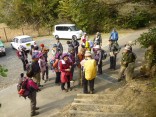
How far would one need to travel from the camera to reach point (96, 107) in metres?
8.92

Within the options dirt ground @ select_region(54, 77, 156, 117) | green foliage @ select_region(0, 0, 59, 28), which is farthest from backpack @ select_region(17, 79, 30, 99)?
green foliage @ select_region(0, 0, 59, 28)

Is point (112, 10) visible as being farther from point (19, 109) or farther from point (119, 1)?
point (19, 109)

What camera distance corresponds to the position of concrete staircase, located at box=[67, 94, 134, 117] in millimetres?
8469

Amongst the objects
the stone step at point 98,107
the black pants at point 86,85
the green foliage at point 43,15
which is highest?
the green foliage at point 43,15

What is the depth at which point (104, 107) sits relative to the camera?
8.84m

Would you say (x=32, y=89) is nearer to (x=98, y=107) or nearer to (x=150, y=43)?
(x=98, y=107)

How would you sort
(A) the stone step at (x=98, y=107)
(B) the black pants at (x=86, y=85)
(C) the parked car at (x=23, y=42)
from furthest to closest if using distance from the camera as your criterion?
1. (C) the parked car at (x=23, y=42)
2. (B) the black pants at (x=86, y=85)
3. (A) the stone step at (x=98, y=107)

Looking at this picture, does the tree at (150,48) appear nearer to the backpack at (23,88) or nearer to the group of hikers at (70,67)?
the group of hikers at (70,67)

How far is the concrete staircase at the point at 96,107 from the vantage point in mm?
8469

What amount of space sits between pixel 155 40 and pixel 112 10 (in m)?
1.94

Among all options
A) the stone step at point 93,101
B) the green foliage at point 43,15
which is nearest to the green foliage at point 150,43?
the stone step at point 93,101

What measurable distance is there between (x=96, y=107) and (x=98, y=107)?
0.06 meters

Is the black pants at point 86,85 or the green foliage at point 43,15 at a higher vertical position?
the green foliage at point 43,15

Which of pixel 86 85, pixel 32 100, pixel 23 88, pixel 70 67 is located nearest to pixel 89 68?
pixel 86 85
